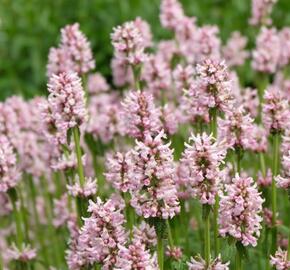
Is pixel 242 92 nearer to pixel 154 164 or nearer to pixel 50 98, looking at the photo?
pixel 50 98

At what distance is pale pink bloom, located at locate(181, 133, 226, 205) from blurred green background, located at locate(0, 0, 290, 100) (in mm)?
6433

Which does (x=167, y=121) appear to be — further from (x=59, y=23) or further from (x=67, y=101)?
(x=59, y=23)

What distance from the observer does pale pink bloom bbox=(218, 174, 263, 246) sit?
3.66 m

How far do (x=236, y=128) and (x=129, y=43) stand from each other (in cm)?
118

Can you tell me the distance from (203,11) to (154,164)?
7.08 metres

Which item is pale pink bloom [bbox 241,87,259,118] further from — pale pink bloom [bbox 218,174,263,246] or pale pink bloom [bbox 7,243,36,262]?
pale pink bloom [bbox 7,243,36,262]

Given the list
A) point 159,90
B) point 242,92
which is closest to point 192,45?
point 159,90

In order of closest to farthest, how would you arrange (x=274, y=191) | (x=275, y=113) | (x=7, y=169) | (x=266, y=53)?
(x=275, y=113) < (x=274, y=191) < (x=7, y=169) < (x=266, y=53)

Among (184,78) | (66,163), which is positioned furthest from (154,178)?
(184,78)

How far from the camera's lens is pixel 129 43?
16.9 feet

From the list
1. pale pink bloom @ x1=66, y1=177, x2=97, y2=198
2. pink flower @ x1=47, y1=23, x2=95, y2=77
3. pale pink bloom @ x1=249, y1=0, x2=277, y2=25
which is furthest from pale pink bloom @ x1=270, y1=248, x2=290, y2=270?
pale pink bloom @ x1=249, y1=0, x2=277, y2=25

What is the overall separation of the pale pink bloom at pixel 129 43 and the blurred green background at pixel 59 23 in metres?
4.74

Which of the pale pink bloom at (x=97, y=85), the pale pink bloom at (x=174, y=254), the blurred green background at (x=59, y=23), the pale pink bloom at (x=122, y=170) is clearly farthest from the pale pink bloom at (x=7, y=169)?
the blurred green background at (x=59, y=23)

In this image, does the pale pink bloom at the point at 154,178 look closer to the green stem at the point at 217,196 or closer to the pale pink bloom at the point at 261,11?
the green stem at the point at 217,196
